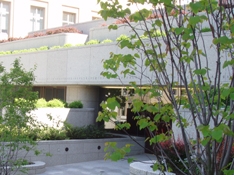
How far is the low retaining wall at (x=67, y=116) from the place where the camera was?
17.3 m

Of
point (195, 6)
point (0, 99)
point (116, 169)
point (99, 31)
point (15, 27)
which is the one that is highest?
point (15, 27)

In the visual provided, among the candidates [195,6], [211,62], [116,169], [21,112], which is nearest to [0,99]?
Result: [21,112]

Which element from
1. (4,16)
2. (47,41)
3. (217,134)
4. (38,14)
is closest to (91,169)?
(47,41)

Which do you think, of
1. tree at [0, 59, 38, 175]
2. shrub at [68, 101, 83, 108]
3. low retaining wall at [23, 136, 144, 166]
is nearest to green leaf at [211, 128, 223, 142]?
tree at [0, 59, 38, 175]

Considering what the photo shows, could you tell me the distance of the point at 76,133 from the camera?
54.9ft

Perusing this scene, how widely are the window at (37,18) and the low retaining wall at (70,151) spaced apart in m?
22.1

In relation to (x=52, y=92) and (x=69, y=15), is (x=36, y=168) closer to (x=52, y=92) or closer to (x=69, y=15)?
(x=52, y=92)

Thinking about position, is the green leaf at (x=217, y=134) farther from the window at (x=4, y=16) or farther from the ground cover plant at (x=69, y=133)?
the window at (x=4, y=16)

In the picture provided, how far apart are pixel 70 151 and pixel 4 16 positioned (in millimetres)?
21721

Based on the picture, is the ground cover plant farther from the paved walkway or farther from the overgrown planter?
the overgrown planter

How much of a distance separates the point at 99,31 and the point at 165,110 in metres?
16.6

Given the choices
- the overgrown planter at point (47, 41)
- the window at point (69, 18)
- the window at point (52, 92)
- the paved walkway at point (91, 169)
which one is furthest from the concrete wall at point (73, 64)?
the window at point (69, 18)

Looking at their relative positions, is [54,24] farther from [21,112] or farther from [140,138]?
[21,112]

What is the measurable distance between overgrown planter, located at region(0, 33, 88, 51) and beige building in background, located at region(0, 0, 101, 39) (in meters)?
6.14
